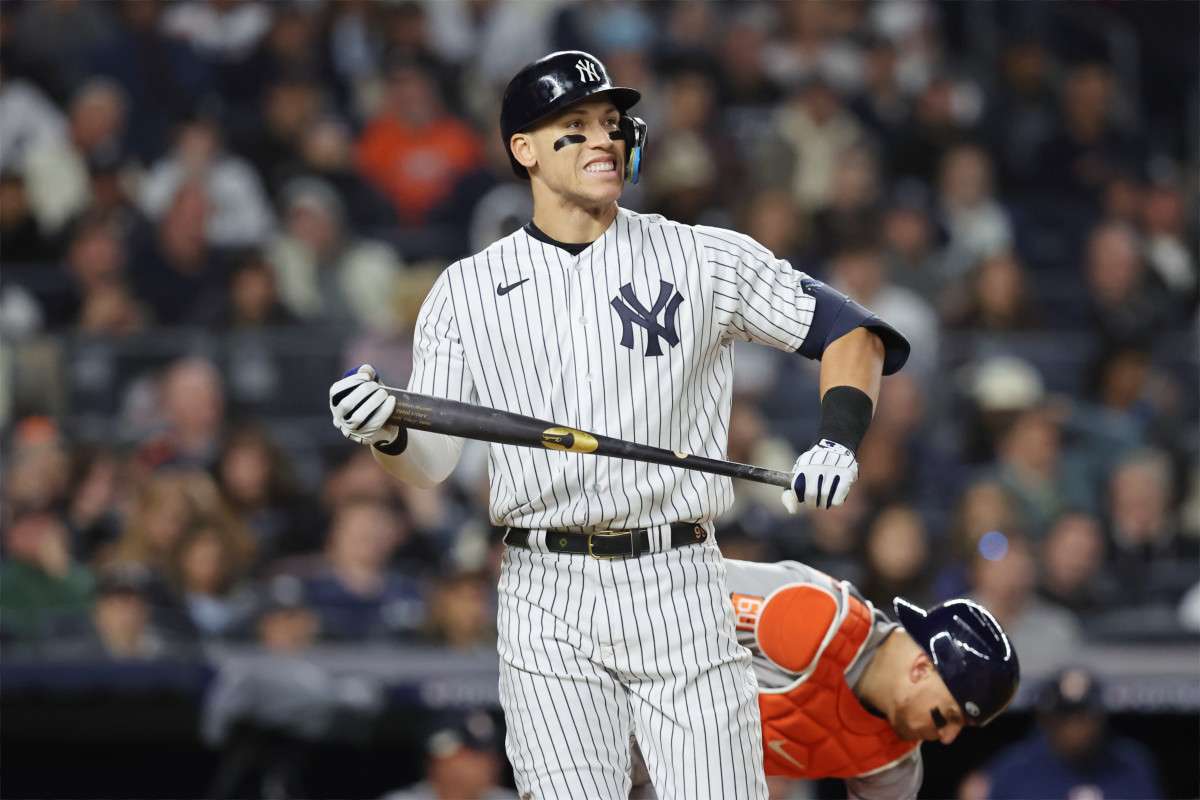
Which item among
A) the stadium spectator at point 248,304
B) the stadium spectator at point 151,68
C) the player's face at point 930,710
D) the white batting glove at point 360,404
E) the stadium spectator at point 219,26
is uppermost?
the stadium spectator at point 219,26

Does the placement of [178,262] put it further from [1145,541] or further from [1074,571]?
[1145,541]

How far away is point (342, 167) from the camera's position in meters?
7.53

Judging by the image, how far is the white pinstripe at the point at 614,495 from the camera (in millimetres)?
2555

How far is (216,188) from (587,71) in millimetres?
5143

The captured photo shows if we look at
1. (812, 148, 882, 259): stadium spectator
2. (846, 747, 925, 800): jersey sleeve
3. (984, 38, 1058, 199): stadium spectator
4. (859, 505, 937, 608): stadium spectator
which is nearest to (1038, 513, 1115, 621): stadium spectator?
(859, 505, 937, 608): stadium spectator

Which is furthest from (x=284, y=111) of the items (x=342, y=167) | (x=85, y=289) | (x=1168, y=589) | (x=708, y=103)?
(x=1168, y=589)

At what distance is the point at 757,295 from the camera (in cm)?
270

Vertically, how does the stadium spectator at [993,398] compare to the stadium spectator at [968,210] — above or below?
below

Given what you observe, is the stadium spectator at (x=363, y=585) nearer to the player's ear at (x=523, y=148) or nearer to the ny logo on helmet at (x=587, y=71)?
the player's ear at (x=523, y=148)

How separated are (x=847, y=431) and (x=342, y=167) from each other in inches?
213

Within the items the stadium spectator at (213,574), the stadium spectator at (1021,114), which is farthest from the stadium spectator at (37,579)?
the stadium spectator at (1021,114)

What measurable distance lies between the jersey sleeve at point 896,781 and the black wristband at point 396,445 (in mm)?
1509

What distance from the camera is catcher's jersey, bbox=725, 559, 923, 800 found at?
10.4 ft

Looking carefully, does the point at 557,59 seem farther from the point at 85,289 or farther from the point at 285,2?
the point at 285,2
